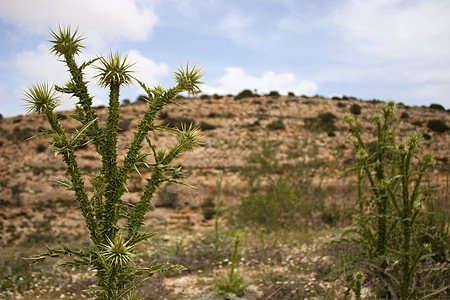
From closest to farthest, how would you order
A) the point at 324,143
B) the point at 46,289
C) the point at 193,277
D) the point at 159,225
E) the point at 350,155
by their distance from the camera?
the point at 46,289, the point at 193,277, the point at 159,225, the point at 350,155, the point at 324,143

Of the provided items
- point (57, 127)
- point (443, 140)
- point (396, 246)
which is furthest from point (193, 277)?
point (443, 140)

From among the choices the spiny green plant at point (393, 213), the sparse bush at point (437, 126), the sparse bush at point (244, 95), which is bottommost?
the spiny green plant at point (393, 213)

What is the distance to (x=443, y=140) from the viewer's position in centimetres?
2083

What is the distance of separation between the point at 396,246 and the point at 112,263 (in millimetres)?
3530

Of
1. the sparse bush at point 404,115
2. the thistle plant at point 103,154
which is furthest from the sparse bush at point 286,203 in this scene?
the sparse bush at point 404,115

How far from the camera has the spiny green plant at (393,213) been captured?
3762 mm

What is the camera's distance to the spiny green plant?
3762 mm

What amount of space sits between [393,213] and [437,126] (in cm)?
2126

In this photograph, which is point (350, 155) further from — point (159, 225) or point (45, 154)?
point (45, 154)

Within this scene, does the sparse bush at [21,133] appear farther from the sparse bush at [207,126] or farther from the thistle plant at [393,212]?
Result: the thistle plant at [393,212]

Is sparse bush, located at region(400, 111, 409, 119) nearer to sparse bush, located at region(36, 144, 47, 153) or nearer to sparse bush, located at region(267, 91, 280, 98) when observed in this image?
sparse bush, located at region(267, 91, 280, 98)

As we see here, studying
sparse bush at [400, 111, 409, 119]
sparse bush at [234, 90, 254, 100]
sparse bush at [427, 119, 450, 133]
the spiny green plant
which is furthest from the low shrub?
the spiny green plant

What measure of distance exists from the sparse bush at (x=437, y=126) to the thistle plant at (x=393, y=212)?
20982 millimetres

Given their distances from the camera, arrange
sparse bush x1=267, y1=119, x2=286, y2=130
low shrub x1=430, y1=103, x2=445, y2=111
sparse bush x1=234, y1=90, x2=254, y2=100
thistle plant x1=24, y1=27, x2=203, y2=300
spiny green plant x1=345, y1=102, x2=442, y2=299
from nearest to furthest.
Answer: thistle plant x1=24, y1=27, x2=203, y2=300 → spiny green plant x1=345, y1=102, x2=442, y2=299 → sparse bush x1=267, y1=119, x2=286, y2=130 → sparse bush x1=234, y1=90, x2=254, y2=100 → low shrub x1=430, y1=103, x2=445, y2=111
